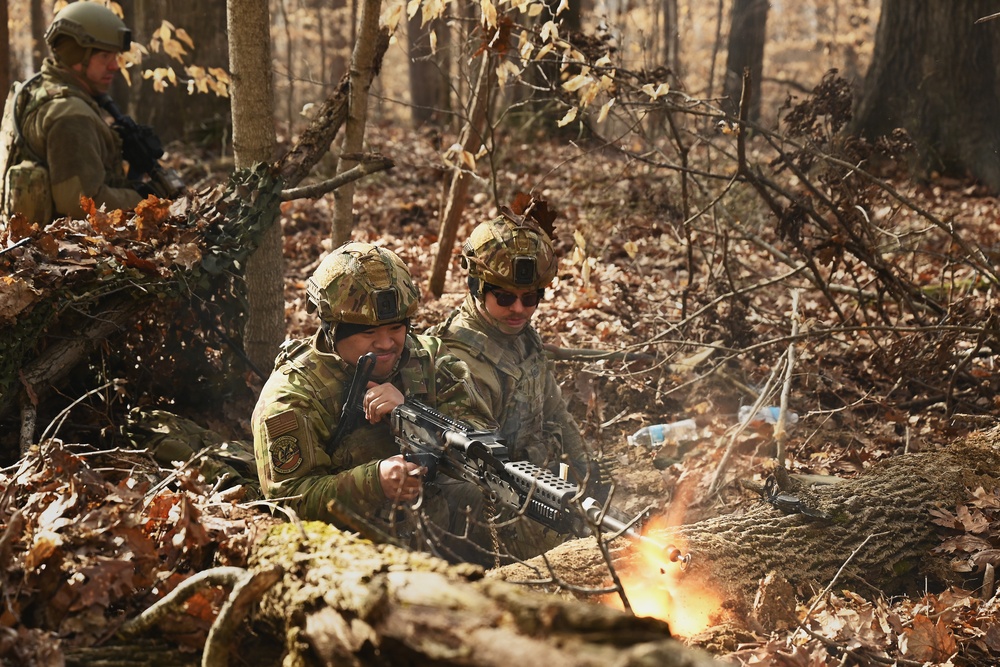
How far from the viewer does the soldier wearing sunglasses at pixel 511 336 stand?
5258 millimetres

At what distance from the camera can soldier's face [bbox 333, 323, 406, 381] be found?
432 cm

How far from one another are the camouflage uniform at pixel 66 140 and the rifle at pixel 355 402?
301cm

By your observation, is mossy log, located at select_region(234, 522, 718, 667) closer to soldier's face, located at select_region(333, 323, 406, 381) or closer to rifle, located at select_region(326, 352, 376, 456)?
rifle, located at select_region(326, 352, 376, 456)

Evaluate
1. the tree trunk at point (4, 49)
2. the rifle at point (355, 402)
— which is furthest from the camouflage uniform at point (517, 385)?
the tree trunk at point (4, 49)

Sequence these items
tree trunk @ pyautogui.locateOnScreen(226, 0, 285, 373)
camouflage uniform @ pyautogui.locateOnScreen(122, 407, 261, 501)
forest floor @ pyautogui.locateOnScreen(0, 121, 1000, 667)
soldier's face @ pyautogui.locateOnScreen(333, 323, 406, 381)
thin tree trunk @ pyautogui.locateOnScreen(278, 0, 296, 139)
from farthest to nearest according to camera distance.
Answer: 1. thin tree trunk @ pyautogui.locateOnScreen(278, 0, 296, 139)
2. tree trunk @ pyautogui.locateOnScreen(226, 0, 285, 373)
3. camouflage uniform @ pyautogui.locateOnScreen(122, 407, 261, 501)
4. soldier's face @ pyautogui.locateOnScreen(333, 323, 406, 381)
5. forest floor @ pyautogui.locateOnScreen(0, 121, 1000, 667)

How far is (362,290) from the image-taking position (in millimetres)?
4207

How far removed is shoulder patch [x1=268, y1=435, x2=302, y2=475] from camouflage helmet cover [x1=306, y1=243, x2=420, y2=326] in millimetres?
618

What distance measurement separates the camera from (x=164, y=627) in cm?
266

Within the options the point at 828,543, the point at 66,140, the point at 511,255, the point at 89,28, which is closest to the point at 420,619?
the point at 828,543

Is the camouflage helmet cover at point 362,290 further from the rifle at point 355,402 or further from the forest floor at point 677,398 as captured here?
the forest floor at point 677,398

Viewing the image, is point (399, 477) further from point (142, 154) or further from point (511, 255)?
point (142, 154)

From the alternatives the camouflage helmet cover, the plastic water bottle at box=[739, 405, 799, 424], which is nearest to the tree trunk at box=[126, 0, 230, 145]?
the plastic water bottle at box=[739, 405, 799, 424]

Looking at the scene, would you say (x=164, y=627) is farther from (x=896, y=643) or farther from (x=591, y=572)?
(x=896, y=643)

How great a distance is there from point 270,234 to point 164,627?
390 centimetres
